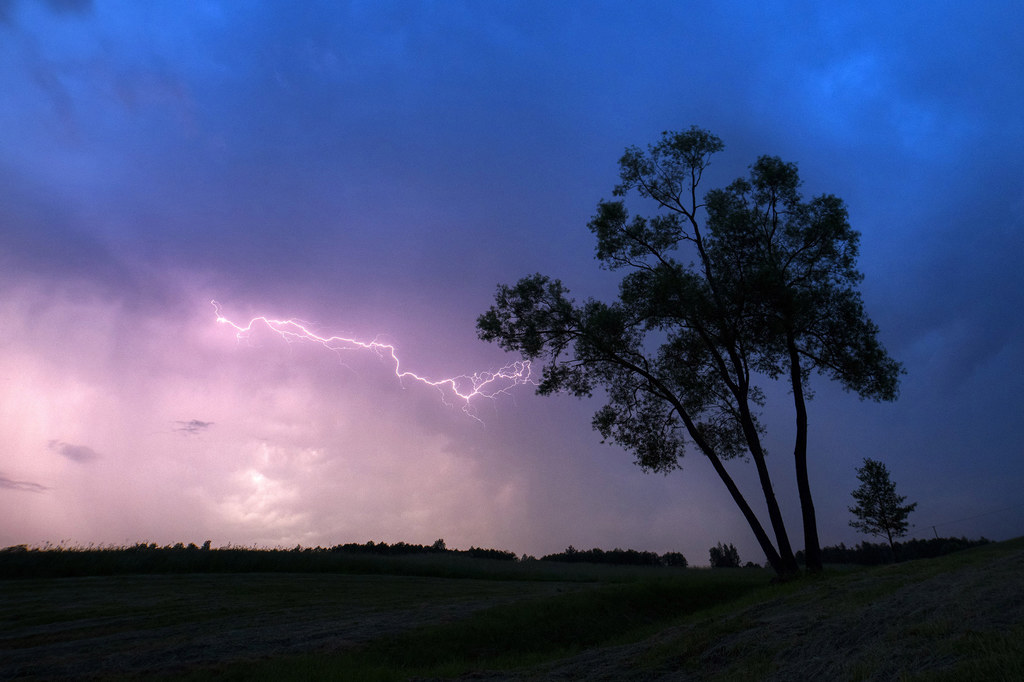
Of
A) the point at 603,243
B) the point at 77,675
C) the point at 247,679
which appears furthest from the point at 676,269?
the point at 77,675

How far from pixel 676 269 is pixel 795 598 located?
14628 millimetres

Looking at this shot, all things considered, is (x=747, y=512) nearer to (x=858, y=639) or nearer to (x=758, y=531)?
(x=758, y=531)

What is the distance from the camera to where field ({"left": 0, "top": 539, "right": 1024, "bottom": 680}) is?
7.06m

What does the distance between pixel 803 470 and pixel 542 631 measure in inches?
510

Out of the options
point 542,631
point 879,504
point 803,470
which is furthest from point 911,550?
point 542,631

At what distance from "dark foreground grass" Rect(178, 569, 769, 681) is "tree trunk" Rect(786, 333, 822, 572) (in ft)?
12.3

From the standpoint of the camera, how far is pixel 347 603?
766 inches

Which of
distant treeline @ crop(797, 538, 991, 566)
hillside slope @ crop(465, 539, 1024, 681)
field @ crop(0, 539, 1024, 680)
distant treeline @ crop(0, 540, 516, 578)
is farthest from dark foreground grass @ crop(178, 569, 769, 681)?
distant treeline @ crop(797, 538, 991, 566)

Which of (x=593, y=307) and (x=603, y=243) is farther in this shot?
(x=603, y=243)

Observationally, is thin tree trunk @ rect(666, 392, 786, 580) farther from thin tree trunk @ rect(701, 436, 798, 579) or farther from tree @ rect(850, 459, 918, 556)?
tree @ rect(850, 459, 918, 556)

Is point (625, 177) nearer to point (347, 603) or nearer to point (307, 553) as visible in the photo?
point (347, 603)

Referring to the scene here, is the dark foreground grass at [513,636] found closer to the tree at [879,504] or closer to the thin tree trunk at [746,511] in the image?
the thin tree trunk at [746,511]

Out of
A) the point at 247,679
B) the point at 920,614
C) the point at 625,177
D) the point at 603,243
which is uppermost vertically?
the point at 625,177

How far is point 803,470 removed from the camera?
69.8ft
